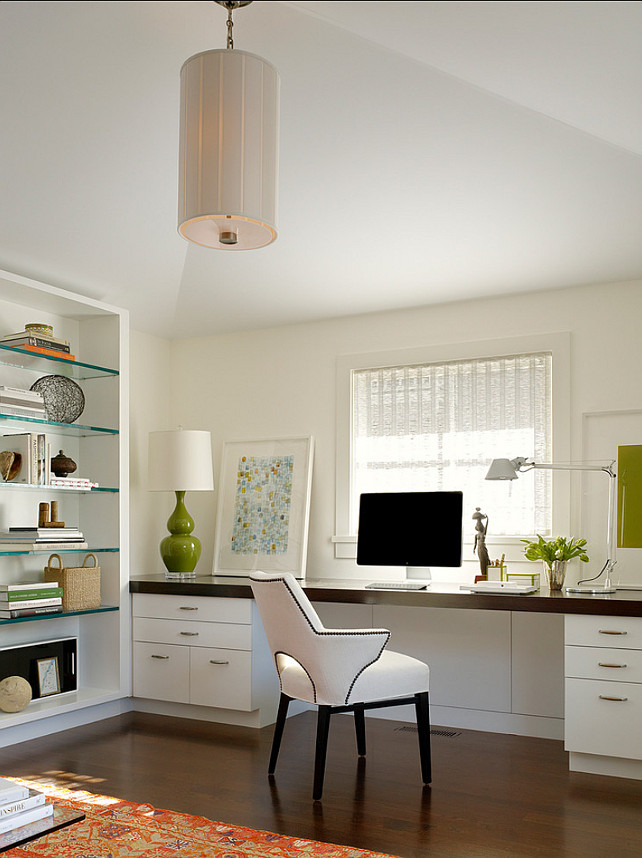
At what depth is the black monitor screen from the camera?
14.9 feet

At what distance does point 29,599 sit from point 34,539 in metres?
0.31

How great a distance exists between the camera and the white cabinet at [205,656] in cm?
458

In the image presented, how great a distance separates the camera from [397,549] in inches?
184

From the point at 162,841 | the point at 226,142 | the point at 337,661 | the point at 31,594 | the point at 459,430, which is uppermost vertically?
the point at 226,142

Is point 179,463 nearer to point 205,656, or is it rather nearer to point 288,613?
point 205,656

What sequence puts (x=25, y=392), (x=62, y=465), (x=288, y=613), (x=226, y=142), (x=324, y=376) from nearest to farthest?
(x=226, y=142) < (x=288, y=613) < (x=25, y=392) < (x=62, y=465) < (x=324, y=376)

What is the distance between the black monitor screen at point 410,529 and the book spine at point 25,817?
2459 millimetres

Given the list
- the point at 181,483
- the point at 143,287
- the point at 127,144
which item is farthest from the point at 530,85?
the point at 181,483

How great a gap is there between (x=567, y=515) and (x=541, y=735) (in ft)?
3.82

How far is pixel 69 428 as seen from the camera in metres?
4.95

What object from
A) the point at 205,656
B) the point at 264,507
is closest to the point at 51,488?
the point at 205,656

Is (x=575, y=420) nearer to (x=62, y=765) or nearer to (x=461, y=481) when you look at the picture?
(x=461, y=481)

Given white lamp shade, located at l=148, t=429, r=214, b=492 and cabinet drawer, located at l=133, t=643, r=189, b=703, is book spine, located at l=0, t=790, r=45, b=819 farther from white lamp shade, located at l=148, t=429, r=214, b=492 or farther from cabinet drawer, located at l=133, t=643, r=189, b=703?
white lamp shade, located at l=148, t=429, r=214, b=492

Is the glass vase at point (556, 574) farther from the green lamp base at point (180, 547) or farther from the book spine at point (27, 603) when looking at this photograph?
the book spine at point (27, 603)
